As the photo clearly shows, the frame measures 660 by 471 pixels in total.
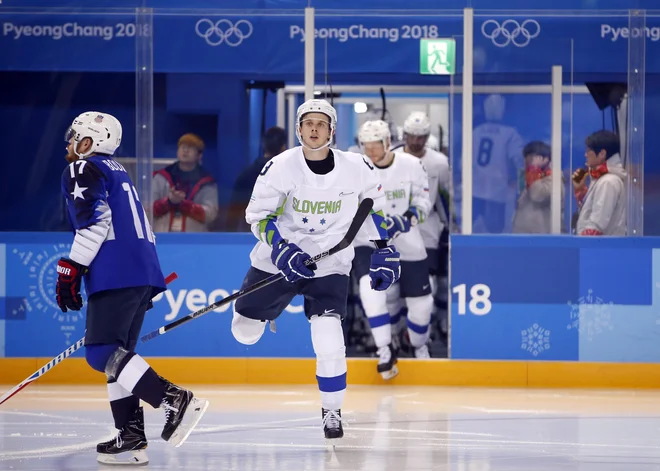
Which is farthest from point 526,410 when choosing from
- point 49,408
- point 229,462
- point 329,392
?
point 49,408

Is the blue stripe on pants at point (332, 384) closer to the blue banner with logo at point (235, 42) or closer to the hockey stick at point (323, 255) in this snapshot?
the hockey stick at point (323, 255)

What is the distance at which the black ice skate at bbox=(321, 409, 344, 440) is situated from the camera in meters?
4.62

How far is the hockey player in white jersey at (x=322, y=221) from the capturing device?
4.65 meters

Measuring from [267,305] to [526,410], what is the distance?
4.84 ft

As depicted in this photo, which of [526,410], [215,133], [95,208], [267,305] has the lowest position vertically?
[526,410]

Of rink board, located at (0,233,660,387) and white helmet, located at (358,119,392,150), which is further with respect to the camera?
white helmet, located at (358,119,392,150)

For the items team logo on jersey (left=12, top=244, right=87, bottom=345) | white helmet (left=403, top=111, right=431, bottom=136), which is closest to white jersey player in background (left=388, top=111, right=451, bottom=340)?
white helmet (left=403, top=111, right=431, bottom=136)

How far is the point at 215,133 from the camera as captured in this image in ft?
22.3

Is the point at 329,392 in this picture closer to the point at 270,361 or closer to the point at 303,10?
the point at 270,361

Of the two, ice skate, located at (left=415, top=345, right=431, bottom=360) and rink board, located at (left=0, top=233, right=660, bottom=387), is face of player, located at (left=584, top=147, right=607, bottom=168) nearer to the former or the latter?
rink board, located at (left=0, top=233, right=660, bottom=387)

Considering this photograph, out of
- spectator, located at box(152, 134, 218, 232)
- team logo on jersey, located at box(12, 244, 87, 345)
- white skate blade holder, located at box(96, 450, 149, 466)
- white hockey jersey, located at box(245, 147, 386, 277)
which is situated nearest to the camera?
white skate blade holder, located at box(96, 450, 149, 466)

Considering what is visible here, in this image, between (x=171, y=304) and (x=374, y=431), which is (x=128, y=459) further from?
(x=171, y=304)

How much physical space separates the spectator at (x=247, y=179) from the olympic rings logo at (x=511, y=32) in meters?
1.29

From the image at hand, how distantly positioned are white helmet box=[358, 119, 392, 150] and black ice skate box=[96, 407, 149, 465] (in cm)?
271
